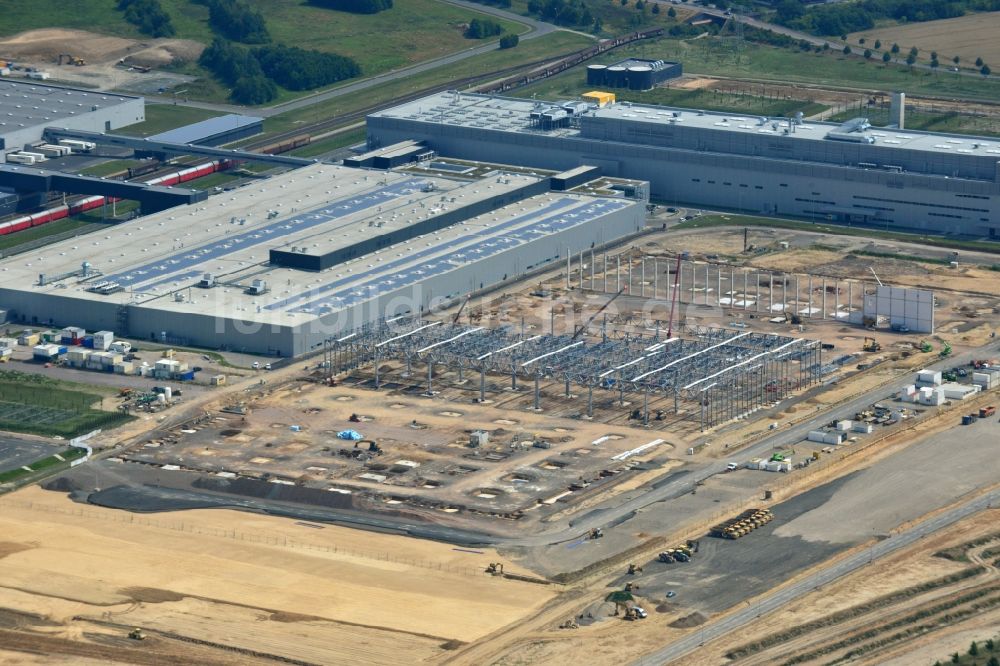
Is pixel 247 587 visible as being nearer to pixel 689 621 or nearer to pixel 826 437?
pixel 689 621

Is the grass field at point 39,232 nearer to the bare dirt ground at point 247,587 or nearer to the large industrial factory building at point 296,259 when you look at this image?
the large industrial factory building at point 296,259

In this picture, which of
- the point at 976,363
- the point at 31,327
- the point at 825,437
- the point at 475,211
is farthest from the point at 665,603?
the point at 475,211

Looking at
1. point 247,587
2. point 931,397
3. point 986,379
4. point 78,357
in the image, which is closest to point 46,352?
point 78,357

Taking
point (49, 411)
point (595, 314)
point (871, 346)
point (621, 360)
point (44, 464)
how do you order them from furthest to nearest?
1. point (595, 314)
2. point (871, 346)
3. point (621, 360)
4. point (49, 411)
5. point (44, 464)

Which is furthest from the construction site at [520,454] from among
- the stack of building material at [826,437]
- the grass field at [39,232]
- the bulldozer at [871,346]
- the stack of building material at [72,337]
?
the grass field at [39,232]

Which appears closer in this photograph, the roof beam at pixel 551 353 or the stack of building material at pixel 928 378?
the stack of building material at pixel 928 378

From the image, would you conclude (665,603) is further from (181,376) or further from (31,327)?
(31,327)

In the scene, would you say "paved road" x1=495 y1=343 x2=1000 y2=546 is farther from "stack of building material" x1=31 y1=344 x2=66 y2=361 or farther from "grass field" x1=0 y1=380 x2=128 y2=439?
"stack of building material" x1=31 y1=344 x2=66 y2=361
